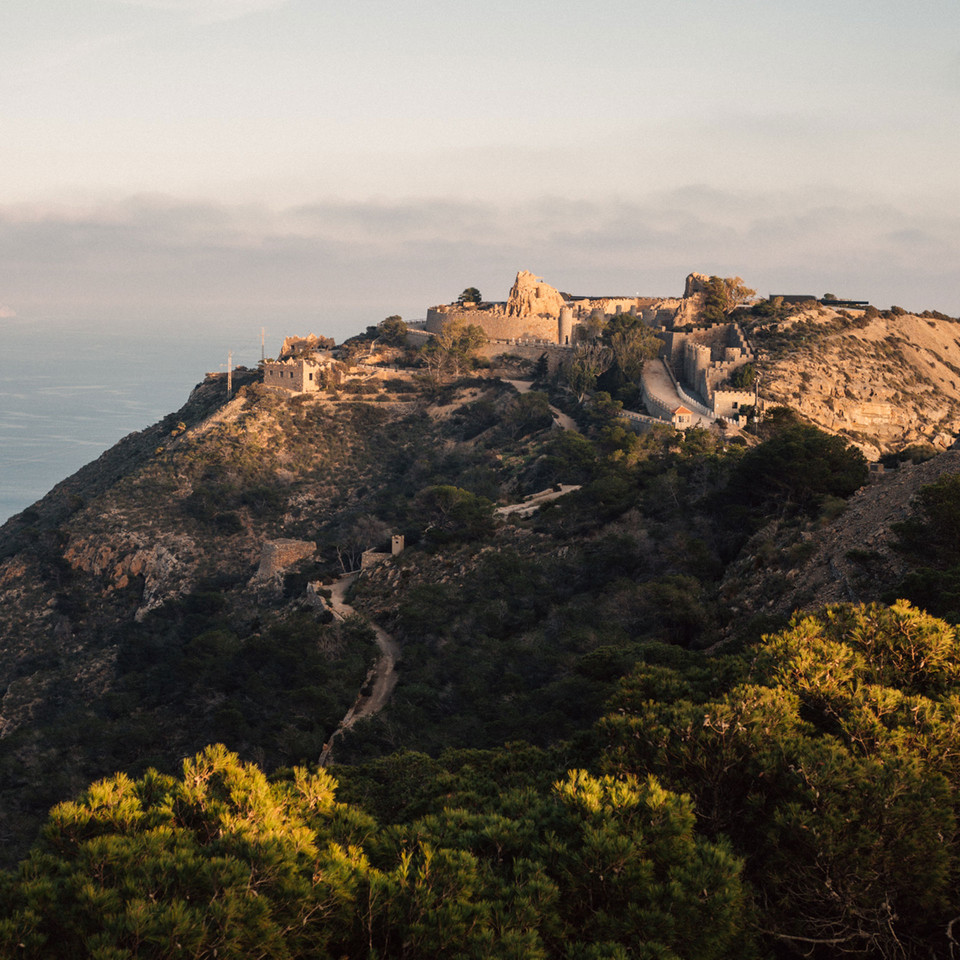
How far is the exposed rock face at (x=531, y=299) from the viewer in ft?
297

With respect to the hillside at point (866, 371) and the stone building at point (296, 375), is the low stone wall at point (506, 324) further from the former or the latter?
the hillside at point (866, 371)

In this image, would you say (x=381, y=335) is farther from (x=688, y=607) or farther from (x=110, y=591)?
(x=688, y=607)

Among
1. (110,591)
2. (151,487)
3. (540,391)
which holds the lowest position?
(110,591)

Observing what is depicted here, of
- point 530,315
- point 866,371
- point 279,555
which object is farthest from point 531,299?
point 279,555

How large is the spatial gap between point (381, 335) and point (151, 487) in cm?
3592

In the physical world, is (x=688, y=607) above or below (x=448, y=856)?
below

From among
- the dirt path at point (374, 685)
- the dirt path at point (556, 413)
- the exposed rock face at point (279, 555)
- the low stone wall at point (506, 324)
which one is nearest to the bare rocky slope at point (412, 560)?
the exposed rock face at point (279, 555)

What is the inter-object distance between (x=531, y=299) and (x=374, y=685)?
5894 centimetres

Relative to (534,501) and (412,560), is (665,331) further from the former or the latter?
(412,560)

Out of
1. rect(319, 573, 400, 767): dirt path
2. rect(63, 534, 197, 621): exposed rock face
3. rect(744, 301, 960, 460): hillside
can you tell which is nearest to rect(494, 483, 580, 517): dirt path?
rect(319, 573, 400, 767): dirt path

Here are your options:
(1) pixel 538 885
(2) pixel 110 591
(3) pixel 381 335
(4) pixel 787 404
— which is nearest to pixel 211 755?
(1) pixel 538 885

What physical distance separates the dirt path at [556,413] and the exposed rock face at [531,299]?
10.7 metres

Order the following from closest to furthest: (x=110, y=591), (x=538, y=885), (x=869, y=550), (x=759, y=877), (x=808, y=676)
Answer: (x=538, y=885)
(x=759, y=877)
(x=808, y=676)
(x=869, y=550)
(x=110, y=591)

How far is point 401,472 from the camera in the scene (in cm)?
7288
